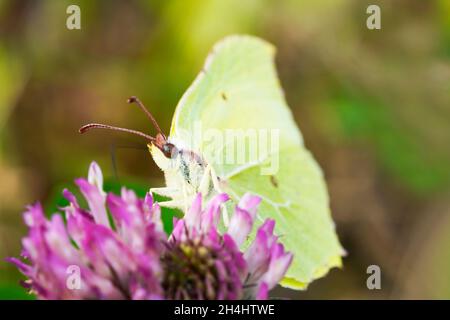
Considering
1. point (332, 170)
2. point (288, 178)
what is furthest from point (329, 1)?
point (288, 178)

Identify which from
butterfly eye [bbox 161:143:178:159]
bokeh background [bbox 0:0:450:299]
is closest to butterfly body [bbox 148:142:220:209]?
butterfly eye [bbox 161:143:178:159]

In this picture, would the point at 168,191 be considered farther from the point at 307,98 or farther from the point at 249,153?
the point at 307,98

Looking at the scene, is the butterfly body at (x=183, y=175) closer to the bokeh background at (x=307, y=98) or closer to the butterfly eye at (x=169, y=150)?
the butterfly eye at (x=169, y=150)

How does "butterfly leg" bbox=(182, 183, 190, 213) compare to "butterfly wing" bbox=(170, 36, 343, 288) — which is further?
"butterfly wing" bbox=(170, 36, 343, 288)

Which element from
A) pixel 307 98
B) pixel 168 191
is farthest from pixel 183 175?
pixel 307 98

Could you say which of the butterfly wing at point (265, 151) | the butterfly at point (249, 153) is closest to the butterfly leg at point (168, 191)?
the butterfly at point (249, 153)

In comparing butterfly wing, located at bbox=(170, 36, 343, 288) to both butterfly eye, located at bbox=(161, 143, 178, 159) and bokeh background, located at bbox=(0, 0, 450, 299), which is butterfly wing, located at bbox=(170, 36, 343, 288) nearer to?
butterfly eye, located at bbox=(161, 143, 178, 159)
